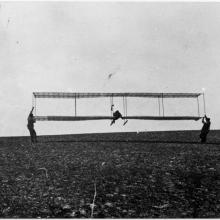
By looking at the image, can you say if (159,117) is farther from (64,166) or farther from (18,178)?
(18,178)

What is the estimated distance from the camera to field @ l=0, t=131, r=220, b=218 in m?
12.1

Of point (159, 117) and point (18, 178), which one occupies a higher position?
point (159, 117)

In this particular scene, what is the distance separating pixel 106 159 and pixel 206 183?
596cm

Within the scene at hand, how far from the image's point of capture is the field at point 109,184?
12078 millimetres

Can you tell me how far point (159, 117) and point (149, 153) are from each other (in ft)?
33.2

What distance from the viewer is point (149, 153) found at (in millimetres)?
22016

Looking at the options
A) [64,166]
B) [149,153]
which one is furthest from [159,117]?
[64,166]

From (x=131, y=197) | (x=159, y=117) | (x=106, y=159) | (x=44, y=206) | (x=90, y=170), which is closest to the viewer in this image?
(x=44, y=206)

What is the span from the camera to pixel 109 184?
1487cm

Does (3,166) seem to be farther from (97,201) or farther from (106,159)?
(97,201)

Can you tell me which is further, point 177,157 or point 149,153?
point 149,153

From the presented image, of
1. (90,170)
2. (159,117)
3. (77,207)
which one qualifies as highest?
(159,117)

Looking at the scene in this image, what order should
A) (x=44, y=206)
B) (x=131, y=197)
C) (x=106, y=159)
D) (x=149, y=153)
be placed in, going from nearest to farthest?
(x=44, y=206), (x=131, y=197), (x=106, y=159), (x=149, y=153)

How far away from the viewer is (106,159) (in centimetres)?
1961
